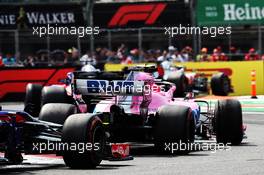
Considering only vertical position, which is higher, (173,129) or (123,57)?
(123,57)

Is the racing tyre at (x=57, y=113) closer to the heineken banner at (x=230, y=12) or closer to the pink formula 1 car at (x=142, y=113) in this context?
the pink formula 1 car at (x=142, y=113)

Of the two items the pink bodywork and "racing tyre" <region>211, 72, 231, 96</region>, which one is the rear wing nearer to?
the pink bodywork

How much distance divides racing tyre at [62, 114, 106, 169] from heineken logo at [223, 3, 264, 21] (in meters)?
22.8

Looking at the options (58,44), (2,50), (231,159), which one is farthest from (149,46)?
(231,159)

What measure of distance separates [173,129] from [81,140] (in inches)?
97.2

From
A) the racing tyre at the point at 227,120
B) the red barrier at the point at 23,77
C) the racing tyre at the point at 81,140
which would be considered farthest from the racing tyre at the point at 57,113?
the red barrier at the point at 23,77

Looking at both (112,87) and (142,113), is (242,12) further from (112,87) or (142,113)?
(112,87)

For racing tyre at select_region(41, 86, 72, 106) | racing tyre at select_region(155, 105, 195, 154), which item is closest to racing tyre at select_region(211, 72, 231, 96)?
racing tyre at select_region(41, 86, 72, 106)

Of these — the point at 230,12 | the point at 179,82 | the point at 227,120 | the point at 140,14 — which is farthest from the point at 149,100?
the point at 140,14

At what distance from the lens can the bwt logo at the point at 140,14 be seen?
116 feet

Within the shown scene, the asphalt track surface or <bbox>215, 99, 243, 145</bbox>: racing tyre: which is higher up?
<bbox>215, 99, 243, 145</bbox>: racing tyre

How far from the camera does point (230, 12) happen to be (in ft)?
109

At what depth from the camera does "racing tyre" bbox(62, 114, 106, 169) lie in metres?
10.8

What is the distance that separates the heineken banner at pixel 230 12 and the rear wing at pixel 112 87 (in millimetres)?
19796
